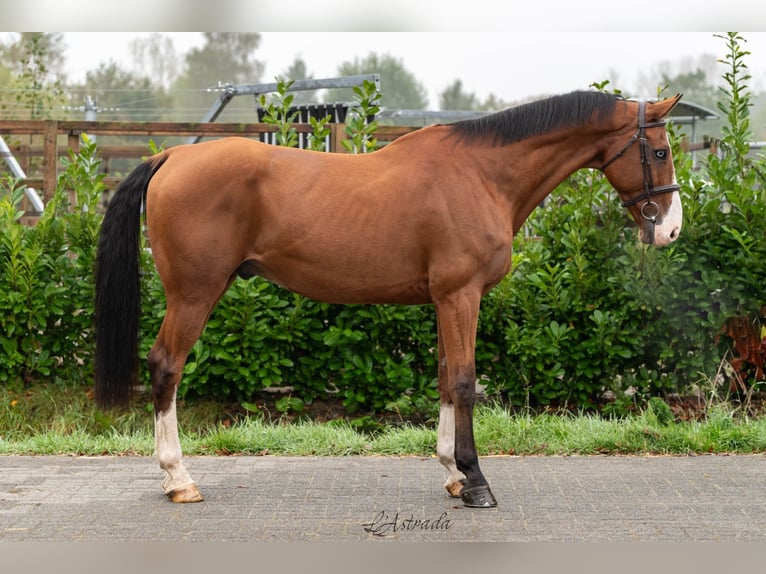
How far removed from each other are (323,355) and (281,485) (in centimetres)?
173

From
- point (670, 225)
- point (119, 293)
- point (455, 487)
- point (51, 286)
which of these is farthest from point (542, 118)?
point (51, 286)

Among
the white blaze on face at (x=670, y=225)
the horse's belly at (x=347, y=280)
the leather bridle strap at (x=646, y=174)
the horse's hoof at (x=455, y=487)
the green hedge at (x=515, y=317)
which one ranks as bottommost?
the horse's hoof at (x=455, y=487)

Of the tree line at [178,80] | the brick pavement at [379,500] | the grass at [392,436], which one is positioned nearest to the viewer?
the brick pavement at [379,500]

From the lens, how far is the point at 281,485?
17.6ft

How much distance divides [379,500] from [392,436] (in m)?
1.43

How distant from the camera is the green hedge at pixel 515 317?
6938 millimetres

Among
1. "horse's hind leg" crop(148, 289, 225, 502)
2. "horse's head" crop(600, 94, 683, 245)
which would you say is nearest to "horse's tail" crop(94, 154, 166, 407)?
"horse's hind leg" crop(148, 289, 225, 502)

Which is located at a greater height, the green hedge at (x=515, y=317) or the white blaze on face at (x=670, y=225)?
the white blaze on face at (x=670, y=225)

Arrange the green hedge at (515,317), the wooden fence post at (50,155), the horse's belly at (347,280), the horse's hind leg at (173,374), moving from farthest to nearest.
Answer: the wooden fence post at (50,155) < the green hedge at (515,317) < the horse's belly at (347,280) < the horse's hind leg at (173,374)

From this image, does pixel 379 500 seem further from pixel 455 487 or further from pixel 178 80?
pixel 178 80
